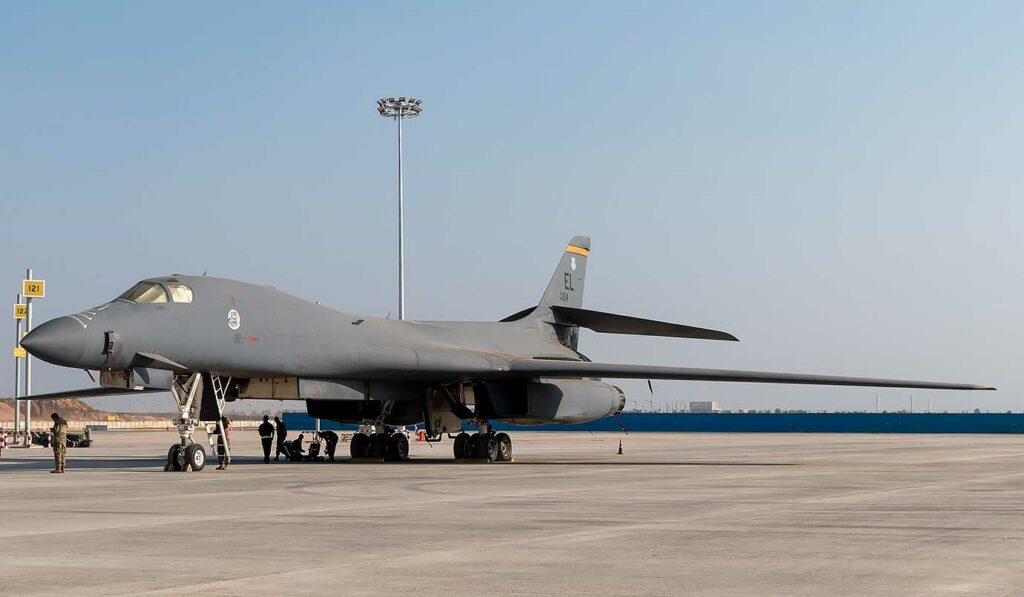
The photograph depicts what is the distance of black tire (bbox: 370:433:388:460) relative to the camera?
2739cm

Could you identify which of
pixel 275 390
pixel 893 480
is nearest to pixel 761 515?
pixel 893 480

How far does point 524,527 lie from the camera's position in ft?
36.0

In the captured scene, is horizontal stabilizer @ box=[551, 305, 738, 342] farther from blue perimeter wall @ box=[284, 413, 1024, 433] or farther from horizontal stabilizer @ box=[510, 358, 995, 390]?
blue perimeter wall @ box=[284, 413, 1024, 433]

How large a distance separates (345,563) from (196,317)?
47.0ft

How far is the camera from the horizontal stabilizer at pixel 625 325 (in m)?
28.4

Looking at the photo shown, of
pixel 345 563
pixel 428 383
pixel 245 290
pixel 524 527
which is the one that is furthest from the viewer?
pixel 428 383

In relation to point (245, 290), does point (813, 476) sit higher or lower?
lower

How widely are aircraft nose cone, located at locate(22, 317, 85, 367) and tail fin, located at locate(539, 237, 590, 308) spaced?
1376 centimetres

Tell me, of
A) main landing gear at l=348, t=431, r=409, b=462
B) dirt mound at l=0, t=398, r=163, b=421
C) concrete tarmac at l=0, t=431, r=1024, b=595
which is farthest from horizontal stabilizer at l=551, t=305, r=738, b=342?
dirt mound at l=0, t=398, r=163, b=421

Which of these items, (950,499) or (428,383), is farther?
(428,383)

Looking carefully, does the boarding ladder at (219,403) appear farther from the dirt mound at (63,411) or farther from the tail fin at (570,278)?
the dirt mound at (63,411)

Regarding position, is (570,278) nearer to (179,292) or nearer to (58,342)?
(179,292)

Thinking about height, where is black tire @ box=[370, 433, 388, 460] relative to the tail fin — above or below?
below

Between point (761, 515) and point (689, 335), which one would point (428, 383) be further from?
point (761, 515)
